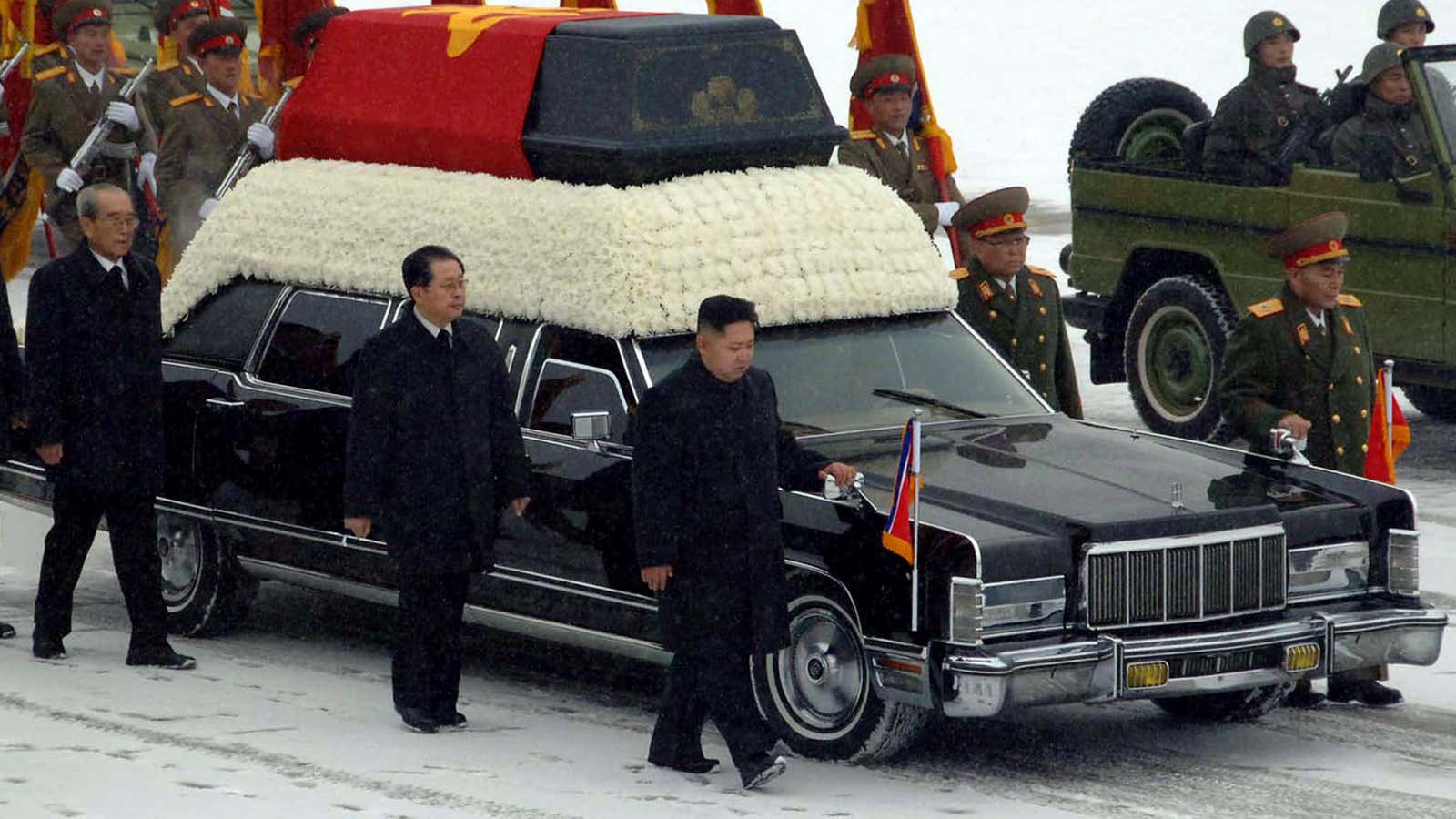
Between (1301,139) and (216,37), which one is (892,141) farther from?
(216,37)

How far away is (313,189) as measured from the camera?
10.6m

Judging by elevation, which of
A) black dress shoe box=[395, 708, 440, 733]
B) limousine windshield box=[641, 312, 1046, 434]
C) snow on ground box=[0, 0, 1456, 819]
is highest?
limousine windshield box=[641, 312, 1046, 434]

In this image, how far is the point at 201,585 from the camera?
10508 millimetres

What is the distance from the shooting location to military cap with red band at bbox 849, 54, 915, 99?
42.4ft

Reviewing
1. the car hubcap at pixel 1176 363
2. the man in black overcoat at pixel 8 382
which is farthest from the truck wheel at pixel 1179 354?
the man in black overcoat at pixel 8 382

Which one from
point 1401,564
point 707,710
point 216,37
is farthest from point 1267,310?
point 216,37

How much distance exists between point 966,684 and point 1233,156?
296 inches

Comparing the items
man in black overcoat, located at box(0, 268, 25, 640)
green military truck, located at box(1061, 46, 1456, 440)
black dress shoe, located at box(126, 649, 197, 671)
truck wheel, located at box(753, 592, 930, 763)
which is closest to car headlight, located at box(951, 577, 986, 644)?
truck wheel, located at box(753, 592, 930, 763)

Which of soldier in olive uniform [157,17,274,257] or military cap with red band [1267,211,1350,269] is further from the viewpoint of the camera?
soldier in olive uniform [157,17,274,257]

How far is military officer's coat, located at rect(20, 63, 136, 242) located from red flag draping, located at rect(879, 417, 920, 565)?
7551mm

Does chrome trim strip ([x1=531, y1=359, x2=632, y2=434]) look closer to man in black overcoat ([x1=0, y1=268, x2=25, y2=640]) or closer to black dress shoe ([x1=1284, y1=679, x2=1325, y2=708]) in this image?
man in black overcoat ([x1=0, y1=268, x2=25, y2=640])

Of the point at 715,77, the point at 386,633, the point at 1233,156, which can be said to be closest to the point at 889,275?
the point at 715,77

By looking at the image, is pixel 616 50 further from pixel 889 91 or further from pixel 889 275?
pixel 889 91

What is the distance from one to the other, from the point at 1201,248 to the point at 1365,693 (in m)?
6.02
